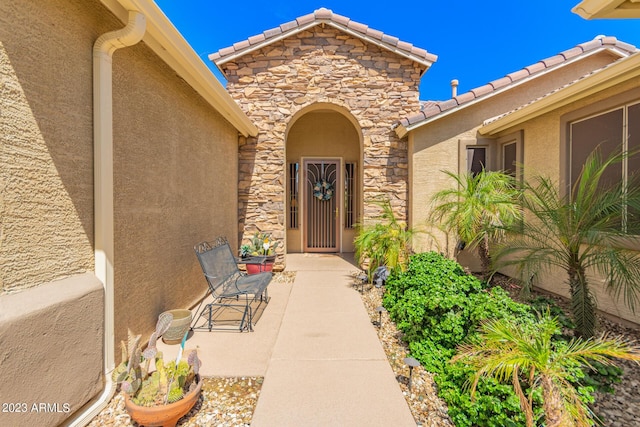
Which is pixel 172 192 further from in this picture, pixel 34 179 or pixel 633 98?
pixel 633 98

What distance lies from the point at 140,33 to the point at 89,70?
0.56 m

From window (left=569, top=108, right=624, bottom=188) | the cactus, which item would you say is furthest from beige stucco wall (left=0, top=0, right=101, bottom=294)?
window (left=569, top=108, right=624, bottom=188)

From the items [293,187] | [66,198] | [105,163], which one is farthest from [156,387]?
[293,187]

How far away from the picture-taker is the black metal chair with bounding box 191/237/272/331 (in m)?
3.88

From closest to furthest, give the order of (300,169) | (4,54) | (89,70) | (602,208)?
1. (4,54)
2. (89,70)
3. (602,208)
4. (300,169)

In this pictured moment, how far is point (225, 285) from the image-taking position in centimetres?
448

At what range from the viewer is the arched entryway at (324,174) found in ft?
28.6

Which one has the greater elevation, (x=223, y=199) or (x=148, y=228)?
(x=223, y=199)

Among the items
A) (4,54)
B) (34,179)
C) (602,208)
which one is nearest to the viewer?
(4,54)

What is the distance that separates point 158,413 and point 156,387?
8.0 inches

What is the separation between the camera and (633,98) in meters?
3.77

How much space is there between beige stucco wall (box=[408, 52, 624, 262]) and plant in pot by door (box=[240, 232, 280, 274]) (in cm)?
341

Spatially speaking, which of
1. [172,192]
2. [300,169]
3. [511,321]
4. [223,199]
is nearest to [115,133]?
[172,192]

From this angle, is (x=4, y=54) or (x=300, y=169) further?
(x=300, y=169)
